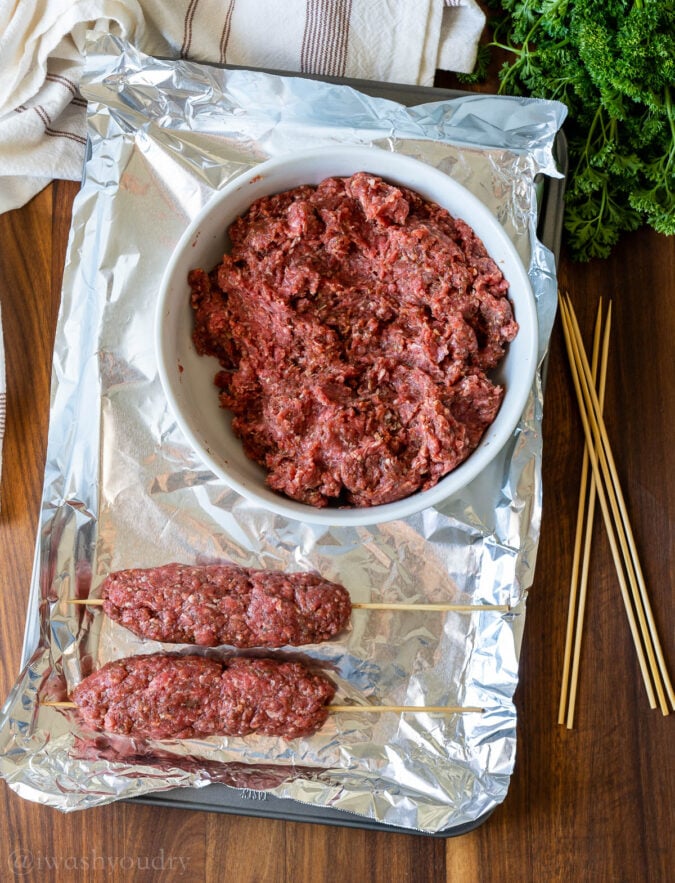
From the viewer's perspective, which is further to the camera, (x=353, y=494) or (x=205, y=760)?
(x=205, y=760)

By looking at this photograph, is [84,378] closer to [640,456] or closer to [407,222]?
[407,222]

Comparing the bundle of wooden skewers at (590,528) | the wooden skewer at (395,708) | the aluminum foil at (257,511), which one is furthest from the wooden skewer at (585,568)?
the wooden skewer at (395,708)

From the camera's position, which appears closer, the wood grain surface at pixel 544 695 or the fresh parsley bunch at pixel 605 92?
the fresh parsley bunch at pixel 605 92

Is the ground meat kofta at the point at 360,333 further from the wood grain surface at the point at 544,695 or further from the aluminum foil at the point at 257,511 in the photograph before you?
the wood grain surface at the point at 544,695

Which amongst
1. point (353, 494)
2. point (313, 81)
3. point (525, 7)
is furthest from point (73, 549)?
point (525, 7)

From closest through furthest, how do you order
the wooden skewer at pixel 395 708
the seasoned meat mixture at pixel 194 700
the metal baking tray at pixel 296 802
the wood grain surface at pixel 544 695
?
the seasoned meat mixture at pixel 194 700, the wooden skewer at pixel 395 708, the metal baking tray at pixel 296 802, the wood grain surface at pixel 544 695

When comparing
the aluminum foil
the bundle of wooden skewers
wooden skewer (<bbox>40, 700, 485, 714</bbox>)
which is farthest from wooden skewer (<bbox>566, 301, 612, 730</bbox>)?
wooden skewer (<bbox>40, 700, 485, 714</bbox>)

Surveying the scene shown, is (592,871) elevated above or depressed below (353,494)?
below
